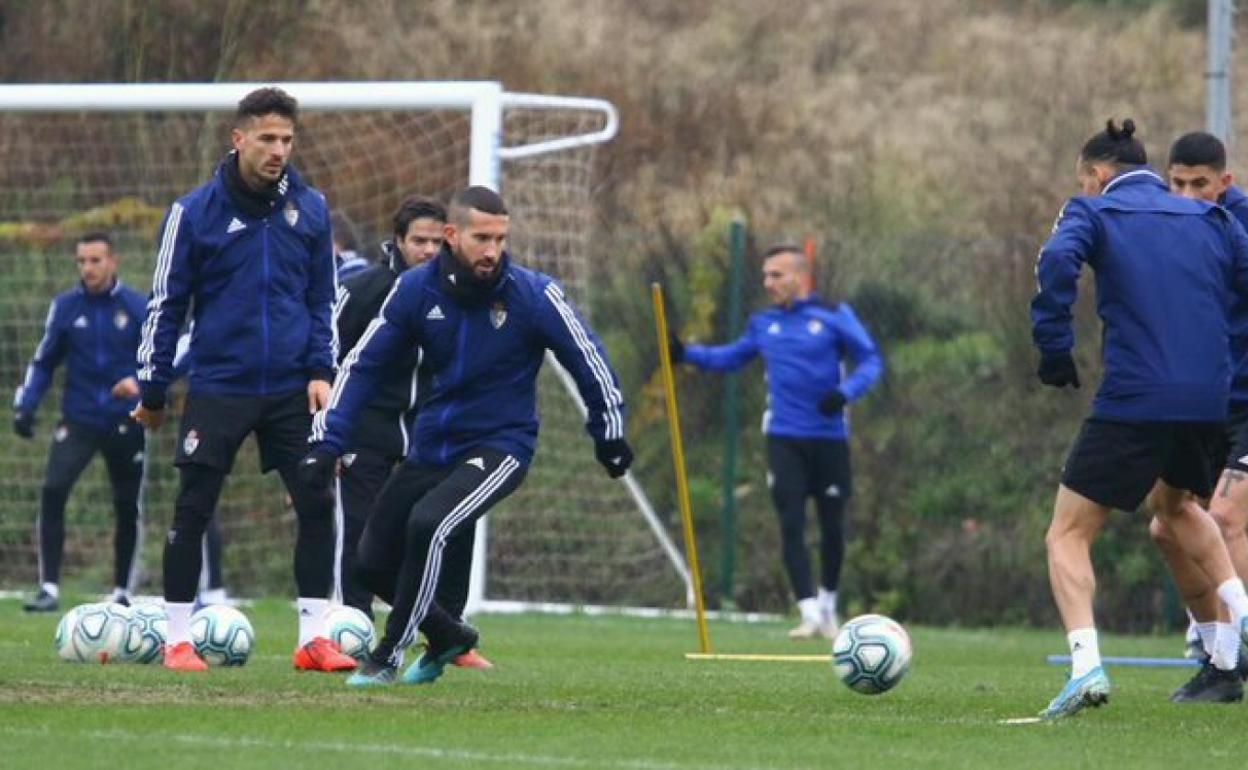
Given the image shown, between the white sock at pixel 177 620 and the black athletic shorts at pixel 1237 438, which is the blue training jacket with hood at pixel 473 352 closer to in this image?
the white sock at pixel 177 620

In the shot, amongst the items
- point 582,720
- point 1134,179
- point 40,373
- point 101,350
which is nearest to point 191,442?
point 582,720

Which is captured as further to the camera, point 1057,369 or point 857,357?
point 857,357

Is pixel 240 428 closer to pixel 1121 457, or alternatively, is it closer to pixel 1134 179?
pixel 1121 457

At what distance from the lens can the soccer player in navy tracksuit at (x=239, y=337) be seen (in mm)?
10789

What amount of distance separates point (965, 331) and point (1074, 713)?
9400 mm

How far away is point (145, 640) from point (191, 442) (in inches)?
33.7

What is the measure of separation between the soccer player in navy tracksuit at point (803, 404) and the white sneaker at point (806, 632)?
0.90ft

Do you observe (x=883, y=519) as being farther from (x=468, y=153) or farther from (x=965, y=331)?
(x=468, y=153)

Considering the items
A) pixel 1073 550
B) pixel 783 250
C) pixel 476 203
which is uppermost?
pixel 783 250

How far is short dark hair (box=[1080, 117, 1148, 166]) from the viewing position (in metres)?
9.55

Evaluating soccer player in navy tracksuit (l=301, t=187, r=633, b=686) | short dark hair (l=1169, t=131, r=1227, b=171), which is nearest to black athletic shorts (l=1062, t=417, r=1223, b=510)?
soccer player in navy tracksuit (l=301, t=187, r=633, b=686)

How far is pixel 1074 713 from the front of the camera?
9.25 m

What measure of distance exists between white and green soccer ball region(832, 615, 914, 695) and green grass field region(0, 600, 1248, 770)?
0.10m

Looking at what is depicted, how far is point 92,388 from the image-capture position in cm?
1659
